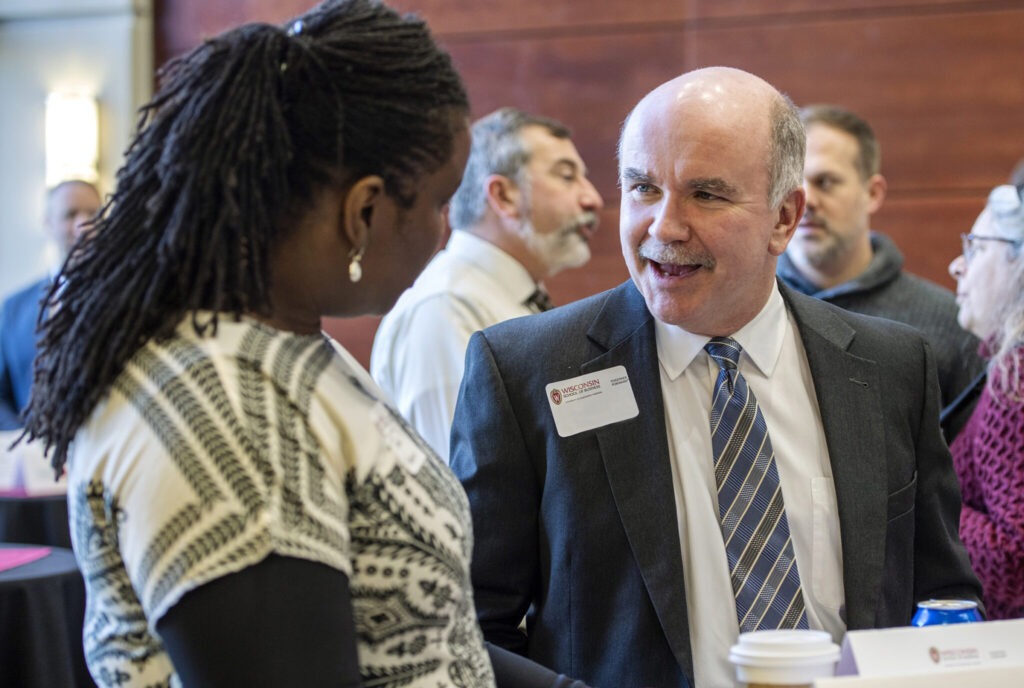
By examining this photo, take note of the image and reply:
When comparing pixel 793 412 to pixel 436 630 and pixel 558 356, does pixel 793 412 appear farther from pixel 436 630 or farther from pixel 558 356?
pixel 436 630

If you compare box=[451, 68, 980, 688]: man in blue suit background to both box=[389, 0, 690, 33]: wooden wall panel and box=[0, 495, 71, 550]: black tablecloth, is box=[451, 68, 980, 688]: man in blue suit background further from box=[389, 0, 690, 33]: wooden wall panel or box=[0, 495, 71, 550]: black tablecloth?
box=[389, 0, 690, 33]: wooden wall panel

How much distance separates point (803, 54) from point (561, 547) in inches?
146

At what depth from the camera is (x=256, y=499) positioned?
37.3 inches

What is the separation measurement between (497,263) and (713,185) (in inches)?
73.1

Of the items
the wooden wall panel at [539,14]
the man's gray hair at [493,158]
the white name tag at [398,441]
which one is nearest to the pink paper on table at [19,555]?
the man's gray hair at [493,158]

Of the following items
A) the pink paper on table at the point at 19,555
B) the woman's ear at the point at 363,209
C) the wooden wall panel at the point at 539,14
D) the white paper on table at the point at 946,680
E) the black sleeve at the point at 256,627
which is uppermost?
the wooden wall panel at the point at 539,14

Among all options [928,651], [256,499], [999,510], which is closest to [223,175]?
[256,499]

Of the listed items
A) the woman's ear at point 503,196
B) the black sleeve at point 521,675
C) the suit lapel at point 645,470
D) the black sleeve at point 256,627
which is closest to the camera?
the black sleeve at point 256,627

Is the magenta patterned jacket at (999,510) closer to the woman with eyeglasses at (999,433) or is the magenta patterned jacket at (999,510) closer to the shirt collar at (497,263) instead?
the woman with eyeglasses at (999,433)

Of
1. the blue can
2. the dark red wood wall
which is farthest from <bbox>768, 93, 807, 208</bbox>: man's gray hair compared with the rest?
the dark red wood wall

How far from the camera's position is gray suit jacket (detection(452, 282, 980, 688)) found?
5.65 ft

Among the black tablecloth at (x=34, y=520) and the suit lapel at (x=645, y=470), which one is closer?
the suit lapel at (x=645, y=470)

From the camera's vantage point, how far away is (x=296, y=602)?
940 mm

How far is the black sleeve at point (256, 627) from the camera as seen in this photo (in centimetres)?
92
